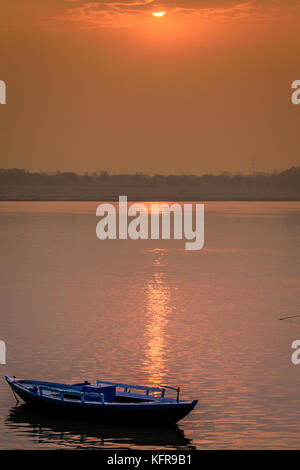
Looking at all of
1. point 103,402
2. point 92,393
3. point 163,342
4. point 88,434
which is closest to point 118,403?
point 103,402

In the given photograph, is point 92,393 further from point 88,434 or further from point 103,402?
point 88,434

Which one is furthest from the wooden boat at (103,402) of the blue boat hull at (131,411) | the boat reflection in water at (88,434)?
the boat reflection in water at (88,434)

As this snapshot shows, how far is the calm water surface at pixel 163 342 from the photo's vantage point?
39.6m

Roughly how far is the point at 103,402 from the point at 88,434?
1.53 metres

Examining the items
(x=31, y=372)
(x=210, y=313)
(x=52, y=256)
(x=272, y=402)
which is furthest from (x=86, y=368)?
(x=52, y=256)

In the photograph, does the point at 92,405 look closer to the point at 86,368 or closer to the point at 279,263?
the point at 86,368

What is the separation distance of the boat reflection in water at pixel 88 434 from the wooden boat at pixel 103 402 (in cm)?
41

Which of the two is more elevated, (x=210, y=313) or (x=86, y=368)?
(x=210, y=313)

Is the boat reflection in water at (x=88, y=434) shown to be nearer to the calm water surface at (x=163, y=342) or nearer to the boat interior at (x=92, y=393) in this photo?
the calm water surface at (x=163, y=342)

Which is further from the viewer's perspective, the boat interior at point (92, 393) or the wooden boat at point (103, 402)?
the boat interior at point (92, 393)

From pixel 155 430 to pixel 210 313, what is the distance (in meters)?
40.4

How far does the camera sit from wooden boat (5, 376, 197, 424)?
129 feet

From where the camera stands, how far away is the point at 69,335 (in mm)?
64875

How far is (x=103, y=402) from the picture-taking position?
3972 cm
